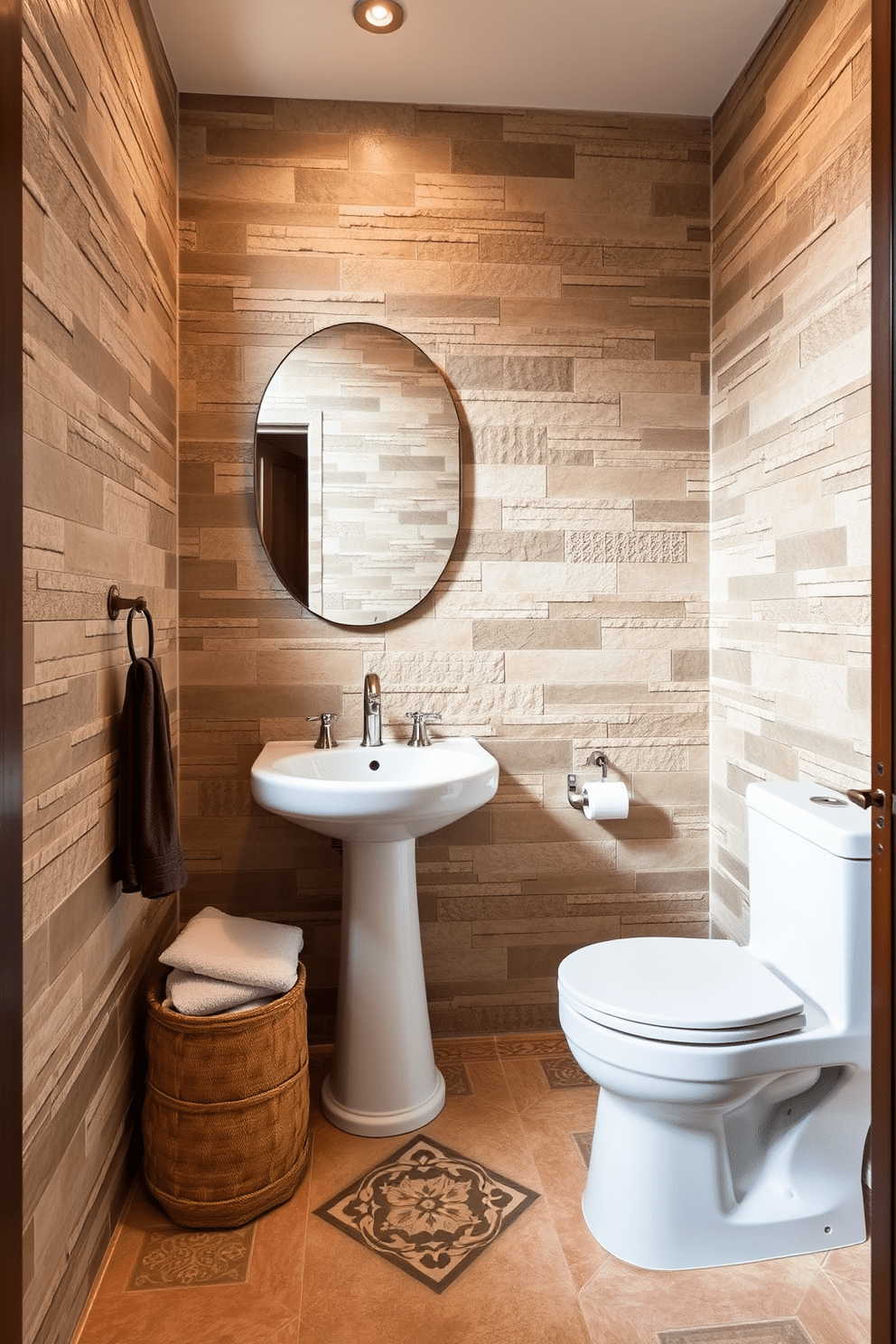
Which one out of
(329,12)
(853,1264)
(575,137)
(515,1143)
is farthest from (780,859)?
(329,12)

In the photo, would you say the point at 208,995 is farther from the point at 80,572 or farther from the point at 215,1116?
the point at 80,572

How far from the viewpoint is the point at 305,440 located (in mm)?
2344

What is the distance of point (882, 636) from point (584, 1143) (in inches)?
55.9

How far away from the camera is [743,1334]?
4.81 feet

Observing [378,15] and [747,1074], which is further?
[378,15]

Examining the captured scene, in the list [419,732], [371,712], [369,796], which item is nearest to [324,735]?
[371,712]

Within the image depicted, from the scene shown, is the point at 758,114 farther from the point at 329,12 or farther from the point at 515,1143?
the point at 515,1143

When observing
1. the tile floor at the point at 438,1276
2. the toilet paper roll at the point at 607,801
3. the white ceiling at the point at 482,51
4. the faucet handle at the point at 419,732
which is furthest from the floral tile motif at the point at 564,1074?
the white ceiling at the point at 482,51

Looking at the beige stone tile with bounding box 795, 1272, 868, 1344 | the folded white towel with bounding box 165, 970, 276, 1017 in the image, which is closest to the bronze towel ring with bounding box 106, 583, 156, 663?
the folded white towel with bounding box 165, 970, 276, 1017

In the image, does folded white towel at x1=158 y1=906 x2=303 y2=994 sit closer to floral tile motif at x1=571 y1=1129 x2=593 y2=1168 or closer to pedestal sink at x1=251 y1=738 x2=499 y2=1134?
A: pedestal sink at x1=251 y1=738 x2=499 y2=1134

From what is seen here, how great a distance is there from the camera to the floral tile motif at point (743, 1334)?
4.76ft

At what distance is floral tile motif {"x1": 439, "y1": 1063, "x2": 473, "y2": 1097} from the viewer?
7.23ft

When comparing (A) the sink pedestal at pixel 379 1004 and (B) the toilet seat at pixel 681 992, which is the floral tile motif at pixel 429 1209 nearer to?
(A) the sink pedestal at pixel 379 1004

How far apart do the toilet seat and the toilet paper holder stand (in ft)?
1.96
